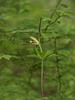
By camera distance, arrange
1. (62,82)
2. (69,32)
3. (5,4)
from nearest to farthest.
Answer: (62,82) < (69,32) < (5,4)

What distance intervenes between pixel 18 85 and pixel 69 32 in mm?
990

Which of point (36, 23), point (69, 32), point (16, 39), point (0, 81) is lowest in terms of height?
point (0, 81)

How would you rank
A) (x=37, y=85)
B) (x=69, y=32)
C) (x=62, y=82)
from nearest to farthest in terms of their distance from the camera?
(x=62, y=82)
(x=69, y=32)
(x=37, y=85)

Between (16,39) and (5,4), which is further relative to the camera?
(5,4)

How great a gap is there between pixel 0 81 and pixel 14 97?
582mm

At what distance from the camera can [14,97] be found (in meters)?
1.89

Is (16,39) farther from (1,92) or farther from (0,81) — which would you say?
(0,81)

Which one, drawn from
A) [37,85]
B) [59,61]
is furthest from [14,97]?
[37,85]

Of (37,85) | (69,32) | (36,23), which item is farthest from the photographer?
(37,85)

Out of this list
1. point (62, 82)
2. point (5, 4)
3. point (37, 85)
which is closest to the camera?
point (62, 82)

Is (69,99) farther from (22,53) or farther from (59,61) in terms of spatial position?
(22,53)

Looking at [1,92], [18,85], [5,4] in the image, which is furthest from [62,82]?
[5,4]

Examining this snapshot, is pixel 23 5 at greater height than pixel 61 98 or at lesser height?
greater

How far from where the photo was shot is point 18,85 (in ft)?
7.36
